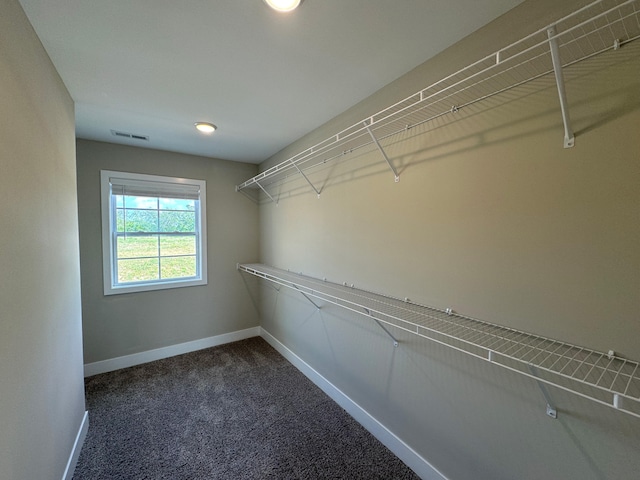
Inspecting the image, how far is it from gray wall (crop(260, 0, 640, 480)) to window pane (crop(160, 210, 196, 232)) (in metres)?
2.13

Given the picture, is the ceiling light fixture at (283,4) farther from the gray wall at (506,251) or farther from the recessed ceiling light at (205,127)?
the recessed ceiling light at (205,127)

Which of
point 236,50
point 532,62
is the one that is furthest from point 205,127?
point 532,62

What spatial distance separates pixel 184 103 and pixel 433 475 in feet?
9.05

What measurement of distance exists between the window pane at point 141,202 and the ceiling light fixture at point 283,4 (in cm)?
252

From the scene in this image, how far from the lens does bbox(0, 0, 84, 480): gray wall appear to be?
0.93 m

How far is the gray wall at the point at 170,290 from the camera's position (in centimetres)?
256

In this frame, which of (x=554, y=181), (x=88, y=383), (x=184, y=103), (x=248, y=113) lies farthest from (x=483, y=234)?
(x=88, y=383)

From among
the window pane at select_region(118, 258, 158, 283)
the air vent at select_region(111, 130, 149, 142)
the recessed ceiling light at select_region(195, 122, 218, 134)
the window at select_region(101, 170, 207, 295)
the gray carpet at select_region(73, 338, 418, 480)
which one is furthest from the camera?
the window pane at select_region(118, 258, 158, 283)

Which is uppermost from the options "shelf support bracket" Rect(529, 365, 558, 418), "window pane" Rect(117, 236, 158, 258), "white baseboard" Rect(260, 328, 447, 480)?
"window pane" Rect(117, 236, 158, 258)

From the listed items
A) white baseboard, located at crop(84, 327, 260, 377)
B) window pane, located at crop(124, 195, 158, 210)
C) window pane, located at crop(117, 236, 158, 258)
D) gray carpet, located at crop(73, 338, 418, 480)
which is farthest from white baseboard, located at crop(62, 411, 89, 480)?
window pane, located at crop(124, 195, 158, 210)

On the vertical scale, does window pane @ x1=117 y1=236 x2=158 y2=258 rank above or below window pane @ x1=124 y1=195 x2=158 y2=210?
below

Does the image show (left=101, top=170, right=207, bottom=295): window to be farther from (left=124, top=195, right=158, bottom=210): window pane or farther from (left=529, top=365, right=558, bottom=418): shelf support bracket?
(left=529, top=365, right=558, bottom=418): shelf support bracket

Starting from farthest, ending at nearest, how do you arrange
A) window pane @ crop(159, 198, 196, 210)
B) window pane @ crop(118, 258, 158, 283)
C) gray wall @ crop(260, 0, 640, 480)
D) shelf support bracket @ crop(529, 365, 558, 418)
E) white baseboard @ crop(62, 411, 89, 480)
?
window pane @ crop(159, 198, 196, 210)
window pane @ crop(118, 258, 158, 283)
white baseboard @ crop(62, 411, 89, 480)
shelf support bracket @ crop(529, 365, 558, 418)
gray wall @ crop(260, 0, 640, 480)

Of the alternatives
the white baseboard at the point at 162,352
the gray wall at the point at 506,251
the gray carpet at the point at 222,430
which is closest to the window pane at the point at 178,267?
the white baseboard at the point at 162,352
